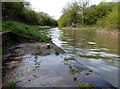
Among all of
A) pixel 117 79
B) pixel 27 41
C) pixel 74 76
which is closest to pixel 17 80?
pixel 74 76

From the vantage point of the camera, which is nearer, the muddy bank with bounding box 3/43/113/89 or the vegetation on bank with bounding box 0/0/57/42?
the muddy bank with bounding box 3/43/113/89

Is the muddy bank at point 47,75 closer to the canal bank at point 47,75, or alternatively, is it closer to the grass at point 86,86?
the canal bank at point 47,75

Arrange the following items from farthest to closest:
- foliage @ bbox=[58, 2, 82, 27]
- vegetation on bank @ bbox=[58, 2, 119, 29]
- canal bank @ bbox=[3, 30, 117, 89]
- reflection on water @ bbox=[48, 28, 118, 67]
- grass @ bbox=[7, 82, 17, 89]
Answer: foliage @ bbox=[58, 2, 82, 27] → vegetation on bank @ bbox=[58, 2, 119, 29] → reflection on water @ bbox=[48, 28, 118, 67] → canal bank @ bbox=[3, 30, 117, 89] → grass @ bbox=[7, 82, 17, 89]

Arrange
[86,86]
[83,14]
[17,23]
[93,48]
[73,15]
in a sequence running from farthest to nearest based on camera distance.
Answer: [73,15] < [83,14] < [17,23] < [93,48] < [86,86]

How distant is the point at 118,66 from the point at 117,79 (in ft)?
8.28

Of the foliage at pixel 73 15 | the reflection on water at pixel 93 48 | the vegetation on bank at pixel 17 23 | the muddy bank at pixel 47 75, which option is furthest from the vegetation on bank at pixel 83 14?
the muddy bank at pixel 47 75

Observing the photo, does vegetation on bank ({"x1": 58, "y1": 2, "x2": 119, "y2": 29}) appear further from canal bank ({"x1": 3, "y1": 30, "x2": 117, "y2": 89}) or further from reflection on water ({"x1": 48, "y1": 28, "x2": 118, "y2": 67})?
canal bank ({"x1": 3, "y1": 30, "x2": 117, "y2": 89})

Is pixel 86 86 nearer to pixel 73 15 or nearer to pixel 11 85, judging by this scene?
pixel 11 85

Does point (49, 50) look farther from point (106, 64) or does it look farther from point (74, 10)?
point (74, 10)

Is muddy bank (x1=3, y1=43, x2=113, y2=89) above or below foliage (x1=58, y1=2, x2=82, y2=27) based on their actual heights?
below

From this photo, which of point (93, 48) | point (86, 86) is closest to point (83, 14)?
point (93, 48)

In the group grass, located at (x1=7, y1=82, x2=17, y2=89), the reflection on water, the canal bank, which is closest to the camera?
grass, located at (x1=7, y1=82, x2=17, y2=89)

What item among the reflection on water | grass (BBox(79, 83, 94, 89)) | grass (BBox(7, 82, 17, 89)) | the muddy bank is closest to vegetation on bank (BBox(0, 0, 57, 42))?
the reflection on water

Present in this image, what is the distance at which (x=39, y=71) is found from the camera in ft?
27.7
